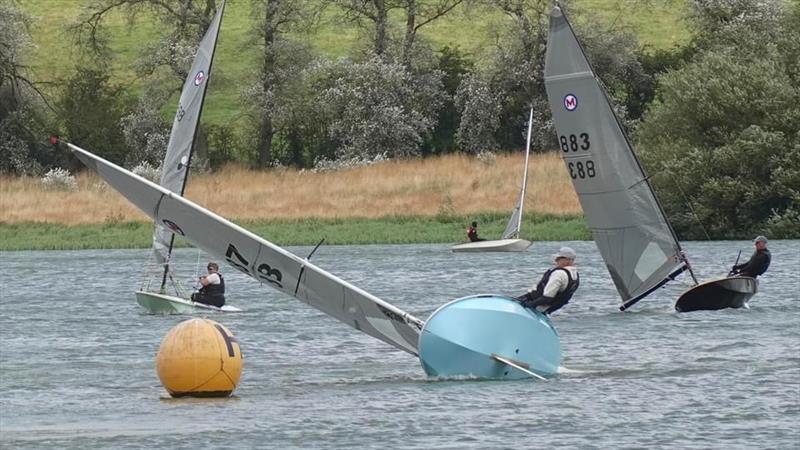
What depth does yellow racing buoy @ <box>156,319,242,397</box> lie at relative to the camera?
25.3 metres

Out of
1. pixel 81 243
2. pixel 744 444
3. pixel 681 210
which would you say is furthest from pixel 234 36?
pixel 744 444

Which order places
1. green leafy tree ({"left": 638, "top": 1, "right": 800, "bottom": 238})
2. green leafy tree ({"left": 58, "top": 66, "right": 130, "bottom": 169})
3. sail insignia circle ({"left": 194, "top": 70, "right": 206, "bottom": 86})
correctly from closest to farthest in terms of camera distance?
sail insignia circle ({"left": 194, "top": 70, "right": 206, "bottom": 86}) < green leafy tree ({"left": 638, "top": 1, "right": 800, "bottom": 238}) < green leafy tree ({"left": 58, "top": 66, "right": 130, "bottom": 169})

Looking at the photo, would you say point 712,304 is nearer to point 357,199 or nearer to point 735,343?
point 735,343

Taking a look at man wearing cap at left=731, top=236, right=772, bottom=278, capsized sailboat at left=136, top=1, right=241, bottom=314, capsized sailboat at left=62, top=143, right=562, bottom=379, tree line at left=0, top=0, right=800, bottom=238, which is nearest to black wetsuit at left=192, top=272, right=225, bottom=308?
capsized sailboat at left=136, top=1, right=241, bottom=314

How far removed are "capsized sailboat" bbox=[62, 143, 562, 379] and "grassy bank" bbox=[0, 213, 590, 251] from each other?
37216 mm

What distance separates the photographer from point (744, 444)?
2198 centimetres

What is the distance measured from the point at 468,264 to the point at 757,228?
10.6m

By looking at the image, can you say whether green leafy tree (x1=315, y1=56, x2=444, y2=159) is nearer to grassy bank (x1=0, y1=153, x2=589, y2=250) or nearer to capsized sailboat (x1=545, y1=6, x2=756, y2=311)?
grassy bank (x1=0, y1=153, x2=589, y2=250)

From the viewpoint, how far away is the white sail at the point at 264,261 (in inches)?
989

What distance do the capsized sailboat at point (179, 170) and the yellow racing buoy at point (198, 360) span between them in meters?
12.7

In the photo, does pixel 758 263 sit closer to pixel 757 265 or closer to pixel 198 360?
pixel 757 265

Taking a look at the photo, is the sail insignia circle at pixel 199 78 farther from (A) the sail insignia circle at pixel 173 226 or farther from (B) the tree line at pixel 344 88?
(B) the tree line at pixel 344 88

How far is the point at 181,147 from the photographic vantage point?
40.4m

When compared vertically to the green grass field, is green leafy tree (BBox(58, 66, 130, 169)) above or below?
below
